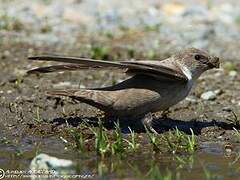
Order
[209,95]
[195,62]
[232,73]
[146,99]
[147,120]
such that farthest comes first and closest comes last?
[232,73] < [209,95] < [195,62] < [147,120] < [146,99]

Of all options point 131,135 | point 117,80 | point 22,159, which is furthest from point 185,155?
point 117,80

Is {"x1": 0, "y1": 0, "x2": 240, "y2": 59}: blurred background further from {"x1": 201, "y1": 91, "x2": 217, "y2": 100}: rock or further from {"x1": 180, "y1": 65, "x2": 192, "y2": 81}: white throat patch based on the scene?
{"x1": 180, "y1": 65, "x2": 192, "y2": 81}: white throat patch

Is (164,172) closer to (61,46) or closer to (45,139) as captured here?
Result: (45,139)

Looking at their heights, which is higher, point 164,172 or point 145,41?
point 145,41

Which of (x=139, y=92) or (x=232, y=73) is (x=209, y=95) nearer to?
(x=232, y=73)

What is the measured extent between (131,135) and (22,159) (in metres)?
0.98

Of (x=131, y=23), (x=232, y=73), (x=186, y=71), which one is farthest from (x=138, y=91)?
(x=131, y=23)

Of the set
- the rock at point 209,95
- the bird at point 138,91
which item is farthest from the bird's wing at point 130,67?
the rock at point 209,95

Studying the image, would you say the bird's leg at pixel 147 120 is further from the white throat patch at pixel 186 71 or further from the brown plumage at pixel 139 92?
the white throat patch at pixel 186 71

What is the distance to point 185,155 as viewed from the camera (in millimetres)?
6684

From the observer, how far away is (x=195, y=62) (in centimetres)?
754

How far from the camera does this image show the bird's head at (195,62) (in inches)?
296

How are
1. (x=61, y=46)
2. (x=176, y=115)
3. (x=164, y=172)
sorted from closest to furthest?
(x=164, y=172) → (x=176, y=115) → (x=61, y=46)

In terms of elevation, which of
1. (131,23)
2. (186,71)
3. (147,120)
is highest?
(131,23)
